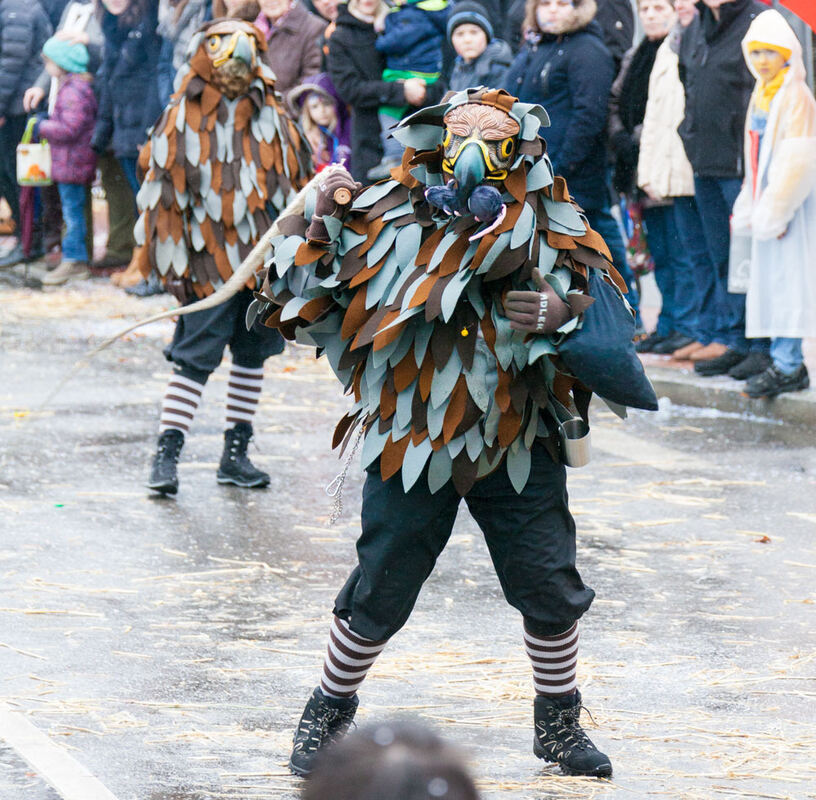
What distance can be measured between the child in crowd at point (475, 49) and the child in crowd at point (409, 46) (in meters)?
0.51

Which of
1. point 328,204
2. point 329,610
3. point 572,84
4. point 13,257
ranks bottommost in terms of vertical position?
point 13,257

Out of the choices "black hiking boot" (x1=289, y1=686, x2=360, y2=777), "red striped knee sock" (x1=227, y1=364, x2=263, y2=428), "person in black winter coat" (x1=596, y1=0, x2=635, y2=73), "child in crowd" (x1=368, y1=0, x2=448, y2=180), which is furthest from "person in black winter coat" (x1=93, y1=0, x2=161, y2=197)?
"black hiking boot" (x1=289, y1=686, x2=360, y2=777)

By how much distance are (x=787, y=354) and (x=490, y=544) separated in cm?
552

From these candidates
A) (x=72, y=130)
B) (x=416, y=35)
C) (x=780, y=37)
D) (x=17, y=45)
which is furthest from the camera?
(x=17, y=45)

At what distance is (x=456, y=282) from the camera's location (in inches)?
153

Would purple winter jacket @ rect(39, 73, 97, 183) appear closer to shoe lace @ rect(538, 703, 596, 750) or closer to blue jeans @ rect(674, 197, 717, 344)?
blue jeans @ rect(674, 197, 717, 344)

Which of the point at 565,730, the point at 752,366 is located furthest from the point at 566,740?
the point at 752,366

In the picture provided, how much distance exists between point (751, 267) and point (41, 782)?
20.6 feet

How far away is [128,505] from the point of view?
22.5 ft

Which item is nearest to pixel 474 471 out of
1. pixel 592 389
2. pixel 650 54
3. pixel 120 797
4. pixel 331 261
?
pixel 592 389

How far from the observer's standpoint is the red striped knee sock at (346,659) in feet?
13.4

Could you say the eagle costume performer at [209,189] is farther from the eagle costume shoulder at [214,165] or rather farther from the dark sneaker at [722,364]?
the dark sneaker at [722,364]

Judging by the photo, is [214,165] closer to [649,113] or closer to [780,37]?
[780,37]

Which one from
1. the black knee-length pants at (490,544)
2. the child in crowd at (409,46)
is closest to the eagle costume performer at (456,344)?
the black knee-length pants at (490,544)
